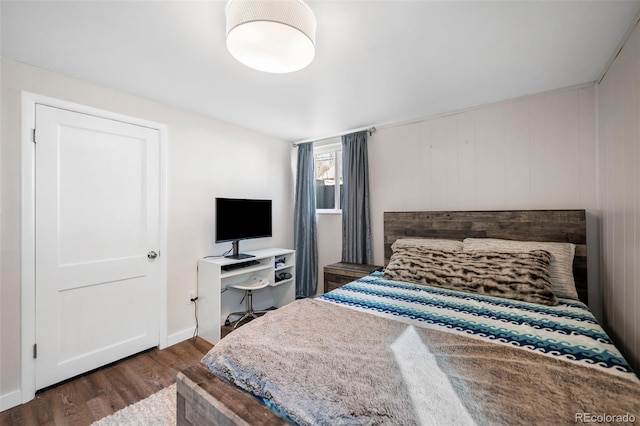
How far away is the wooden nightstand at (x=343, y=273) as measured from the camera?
313cm

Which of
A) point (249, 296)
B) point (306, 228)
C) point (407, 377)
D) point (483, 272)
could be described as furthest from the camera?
point (306, 228)

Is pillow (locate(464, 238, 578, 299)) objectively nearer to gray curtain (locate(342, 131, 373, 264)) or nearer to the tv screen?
gray curtain (locate(342, 131, 373, 264))

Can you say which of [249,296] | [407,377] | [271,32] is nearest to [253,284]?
[249,296]

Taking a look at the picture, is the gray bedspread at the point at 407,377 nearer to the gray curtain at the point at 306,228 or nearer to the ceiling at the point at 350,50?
the ceiling at the point at 350,50

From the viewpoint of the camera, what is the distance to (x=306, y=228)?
3939 millimetres

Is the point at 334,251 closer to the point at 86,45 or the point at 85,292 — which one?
the point at 85,292

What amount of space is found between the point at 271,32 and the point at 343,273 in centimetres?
246

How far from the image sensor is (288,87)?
7.75 ft

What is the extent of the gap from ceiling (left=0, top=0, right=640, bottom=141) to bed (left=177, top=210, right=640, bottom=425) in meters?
1.43

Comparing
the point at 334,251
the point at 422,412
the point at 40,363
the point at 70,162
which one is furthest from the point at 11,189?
the point at 334,251

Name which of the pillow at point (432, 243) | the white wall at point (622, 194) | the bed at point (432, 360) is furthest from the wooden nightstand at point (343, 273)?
the white wall at point (622, 194)

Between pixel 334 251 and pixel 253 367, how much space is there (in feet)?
9.00

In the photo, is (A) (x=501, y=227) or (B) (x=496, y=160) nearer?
(A) (x=501, y=227)

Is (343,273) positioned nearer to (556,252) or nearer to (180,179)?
(556,252)
